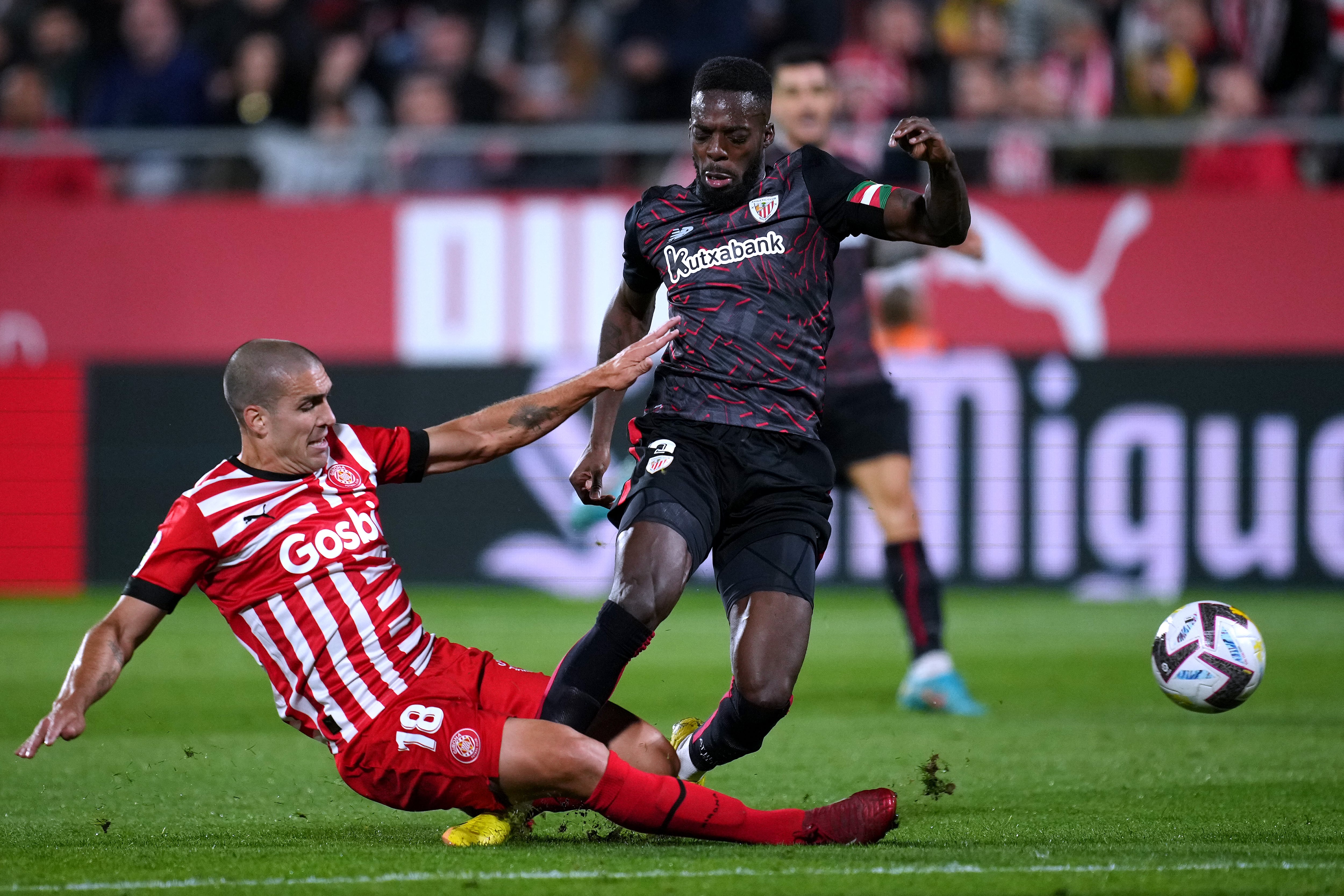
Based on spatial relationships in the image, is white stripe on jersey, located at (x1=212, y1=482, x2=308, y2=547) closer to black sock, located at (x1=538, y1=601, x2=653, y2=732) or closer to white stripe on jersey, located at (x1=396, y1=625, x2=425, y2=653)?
white stripe on jersey, located at (x1=396, y1=625, x2=425, y2=653)

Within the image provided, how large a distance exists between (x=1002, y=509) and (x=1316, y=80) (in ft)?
13.5

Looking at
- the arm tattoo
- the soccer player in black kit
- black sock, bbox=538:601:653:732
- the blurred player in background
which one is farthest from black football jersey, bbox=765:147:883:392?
black sock, bbox=538:601:653:732

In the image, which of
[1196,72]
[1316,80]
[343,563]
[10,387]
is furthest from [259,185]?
[343,563]

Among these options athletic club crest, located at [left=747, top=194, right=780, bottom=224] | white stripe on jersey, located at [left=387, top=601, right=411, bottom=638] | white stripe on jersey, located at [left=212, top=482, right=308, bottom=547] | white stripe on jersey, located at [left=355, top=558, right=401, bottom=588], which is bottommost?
white stripe on jersey, located at [left=387, top=601, right=411, bottom=638]

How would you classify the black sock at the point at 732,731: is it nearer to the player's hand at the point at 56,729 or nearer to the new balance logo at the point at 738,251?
the new balance logo at the point at 738,251

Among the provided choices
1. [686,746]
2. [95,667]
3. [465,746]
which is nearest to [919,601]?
[686,746]

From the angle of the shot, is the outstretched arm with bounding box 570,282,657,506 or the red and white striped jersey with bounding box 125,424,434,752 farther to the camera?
the outstretched arm with bounding box 570,282,657,506

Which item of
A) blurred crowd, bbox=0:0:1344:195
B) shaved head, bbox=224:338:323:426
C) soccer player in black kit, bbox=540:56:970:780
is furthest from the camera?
blurred crowd, bbox=0:0:1344:195

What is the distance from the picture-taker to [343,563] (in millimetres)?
4648

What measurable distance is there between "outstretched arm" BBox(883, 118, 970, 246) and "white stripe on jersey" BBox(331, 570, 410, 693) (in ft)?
6.06

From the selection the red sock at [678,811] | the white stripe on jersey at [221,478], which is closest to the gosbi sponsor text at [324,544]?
the white stripe on jersey at [221,478]

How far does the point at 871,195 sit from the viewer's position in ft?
16.5

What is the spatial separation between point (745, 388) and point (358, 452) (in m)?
1.15

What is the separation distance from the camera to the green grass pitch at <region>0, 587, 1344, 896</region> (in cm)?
413
